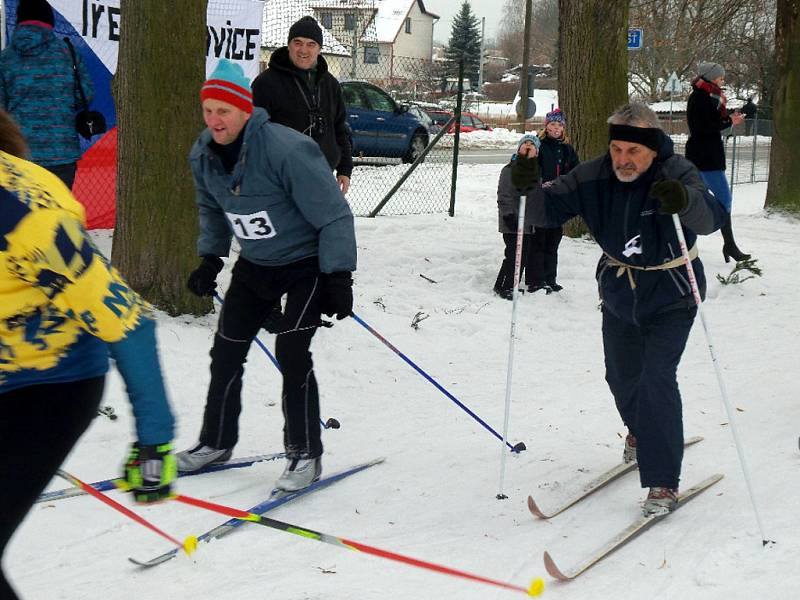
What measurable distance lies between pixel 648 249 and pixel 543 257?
454cm

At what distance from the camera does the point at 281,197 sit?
4.10 meters

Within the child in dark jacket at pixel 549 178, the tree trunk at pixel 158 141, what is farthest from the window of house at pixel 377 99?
the tree trunk at pixel 158 141

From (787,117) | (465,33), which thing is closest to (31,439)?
(787,117)

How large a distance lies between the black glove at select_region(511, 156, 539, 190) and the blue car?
11.8 meters

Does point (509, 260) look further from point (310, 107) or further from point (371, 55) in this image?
point (371, 55)

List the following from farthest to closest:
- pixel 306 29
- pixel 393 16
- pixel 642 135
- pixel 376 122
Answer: pixel 393 16 → pixel 376 122 → pixel 306 29 → pixel 642 135

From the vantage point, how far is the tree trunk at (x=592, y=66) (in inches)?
396

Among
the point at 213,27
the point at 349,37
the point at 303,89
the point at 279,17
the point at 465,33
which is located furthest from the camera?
the point at 465,33

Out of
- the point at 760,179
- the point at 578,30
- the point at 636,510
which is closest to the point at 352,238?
the point at 636,510

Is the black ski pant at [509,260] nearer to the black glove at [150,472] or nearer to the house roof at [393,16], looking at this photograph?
the black glove at [150,472]

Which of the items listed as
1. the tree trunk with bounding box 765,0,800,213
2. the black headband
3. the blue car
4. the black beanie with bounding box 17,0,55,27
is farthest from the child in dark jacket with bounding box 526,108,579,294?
the blue car

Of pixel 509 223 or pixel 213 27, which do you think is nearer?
pixel 509 223

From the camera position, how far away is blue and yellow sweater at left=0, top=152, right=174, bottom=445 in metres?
2.13

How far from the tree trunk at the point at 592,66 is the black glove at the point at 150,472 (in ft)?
27.3
